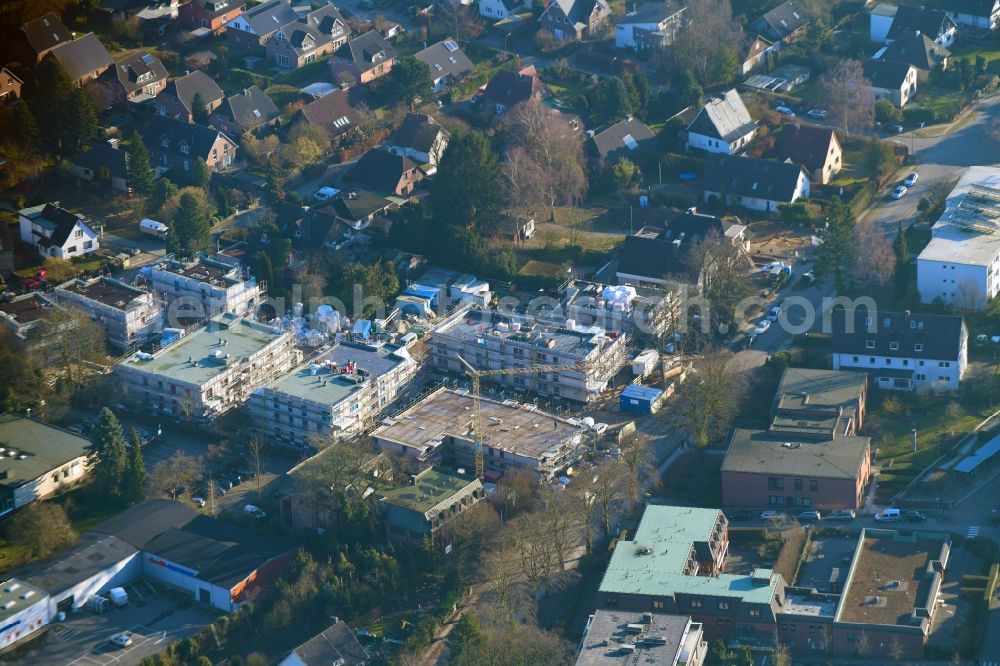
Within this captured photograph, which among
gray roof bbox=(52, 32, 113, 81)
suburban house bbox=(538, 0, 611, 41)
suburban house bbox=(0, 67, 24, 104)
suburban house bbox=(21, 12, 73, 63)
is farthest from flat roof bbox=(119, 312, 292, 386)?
suburban house bbox=(538, 0, 611, 41)

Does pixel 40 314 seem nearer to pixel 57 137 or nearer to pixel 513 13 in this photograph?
pixel 57 137

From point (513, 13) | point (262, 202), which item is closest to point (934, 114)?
point (513, 13)

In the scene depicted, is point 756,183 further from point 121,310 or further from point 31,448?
point 31,448

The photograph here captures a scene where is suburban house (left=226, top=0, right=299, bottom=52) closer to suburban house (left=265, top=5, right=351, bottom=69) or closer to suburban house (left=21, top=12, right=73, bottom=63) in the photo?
suburban house (left=265, top=5, right=351, bottom=69)

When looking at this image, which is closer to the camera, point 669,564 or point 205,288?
point 669,564

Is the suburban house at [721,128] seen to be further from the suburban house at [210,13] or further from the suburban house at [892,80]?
the suburban house at [210,13]

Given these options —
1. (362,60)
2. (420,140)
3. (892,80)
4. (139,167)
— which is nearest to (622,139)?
(420,140)
